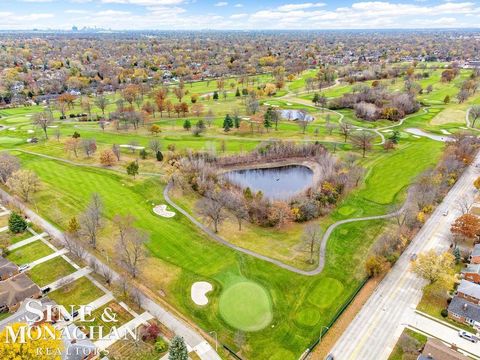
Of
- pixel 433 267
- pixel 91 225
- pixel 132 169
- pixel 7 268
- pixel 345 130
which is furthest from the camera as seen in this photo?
pixel 345 130

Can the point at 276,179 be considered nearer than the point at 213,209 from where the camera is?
No

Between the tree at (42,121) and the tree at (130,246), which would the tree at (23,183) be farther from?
the tree at (42,121)

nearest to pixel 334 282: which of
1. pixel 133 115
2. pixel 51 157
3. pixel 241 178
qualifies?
pixel 241 178

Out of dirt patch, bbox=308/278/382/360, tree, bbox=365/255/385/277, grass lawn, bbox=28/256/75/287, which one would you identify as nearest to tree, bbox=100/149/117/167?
grass lawn, bbox=28/256/75/287

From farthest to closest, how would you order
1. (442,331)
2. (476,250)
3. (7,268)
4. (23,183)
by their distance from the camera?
(23,183) → (476,250) → (7,268) → (442,331)

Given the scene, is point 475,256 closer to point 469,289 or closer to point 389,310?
point 469,289

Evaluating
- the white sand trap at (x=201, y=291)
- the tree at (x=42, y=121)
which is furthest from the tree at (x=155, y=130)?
the white sand trap at (x=201, y=291)

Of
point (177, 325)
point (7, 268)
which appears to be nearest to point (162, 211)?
point (7, 268)
